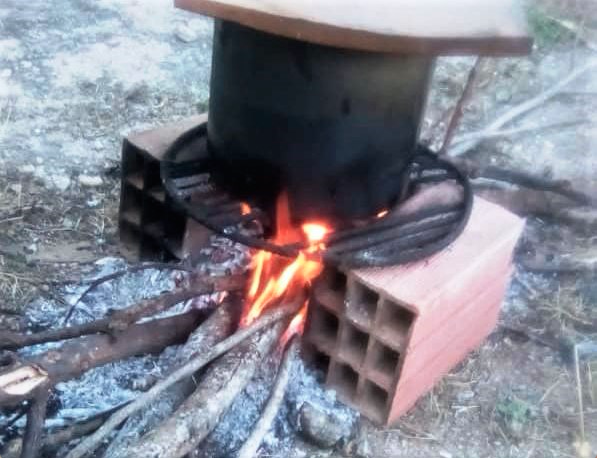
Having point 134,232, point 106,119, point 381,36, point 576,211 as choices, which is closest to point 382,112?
point 381,36

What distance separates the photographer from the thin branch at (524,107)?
3340 mm

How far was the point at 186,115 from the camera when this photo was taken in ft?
11.7

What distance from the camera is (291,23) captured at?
1748mm

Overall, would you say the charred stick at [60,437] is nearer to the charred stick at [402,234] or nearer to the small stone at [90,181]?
the charred stick at [402,234]

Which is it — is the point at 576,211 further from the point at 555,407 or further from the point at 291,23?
the point at 291,23

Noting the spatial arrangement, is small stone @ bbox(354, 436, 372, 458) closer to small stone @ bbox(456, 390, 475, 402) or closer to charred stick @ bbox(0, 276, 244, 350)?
small stone @ bbox(456, 390, 475, 402)

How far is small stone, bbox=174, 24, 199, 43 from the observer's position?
4184 millimetres

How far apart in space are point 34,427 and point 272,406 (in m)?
0.60

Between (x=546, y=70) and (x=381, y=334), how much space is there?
104 inches

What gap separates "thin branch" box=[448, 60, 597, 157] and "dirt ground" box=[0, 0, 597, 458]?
0.13ft

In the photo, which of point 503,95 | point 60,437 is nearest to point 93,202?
point 60,437

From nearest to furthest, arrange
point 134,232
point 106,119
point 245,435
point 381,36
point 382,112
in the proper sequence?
point 381,36 < point 382,112 < point 245,435 < point 134,232 < point 106,119

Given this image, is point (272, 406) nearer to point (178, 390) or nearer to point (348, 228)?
point (178, 390)

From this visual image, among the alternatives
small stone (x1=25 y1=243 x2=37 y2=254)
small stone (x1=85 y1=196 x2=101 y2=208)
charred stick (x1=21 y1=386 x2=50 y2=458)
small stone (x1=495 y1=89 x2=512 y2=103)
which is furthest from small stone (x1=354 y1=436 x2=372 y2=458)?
small stone (x1=495 y1=89 x2=512 y2=103)
